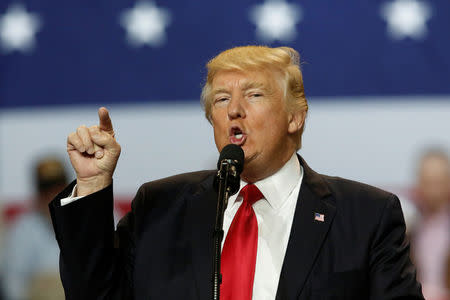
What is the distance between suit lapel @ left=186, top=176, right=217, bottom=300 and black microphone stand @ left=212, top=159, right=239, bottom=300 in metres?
0.31

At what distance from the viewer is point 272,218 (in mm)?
1816

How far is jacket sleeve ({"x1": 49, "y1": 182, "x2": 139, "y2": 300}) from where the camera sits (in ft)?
5.29

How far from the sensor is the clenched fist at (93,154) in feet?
5.33

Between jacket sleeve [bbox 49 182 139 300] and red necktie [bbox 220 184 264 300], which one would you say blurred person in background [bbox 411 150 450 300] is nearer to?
red necktie [bbox 220 184 264 300]

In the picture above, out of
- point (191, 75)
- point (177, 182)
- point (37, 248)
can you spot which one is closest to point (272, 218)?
point (177, 182)

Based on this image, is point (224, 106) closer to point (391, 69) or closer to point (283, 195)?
point (283, 195)

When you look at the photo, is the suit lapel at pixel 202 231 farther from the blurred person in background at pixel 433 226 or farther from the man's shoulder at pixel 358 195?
the blurred person in background at pixel 433 226

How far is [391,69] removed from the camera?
342cm

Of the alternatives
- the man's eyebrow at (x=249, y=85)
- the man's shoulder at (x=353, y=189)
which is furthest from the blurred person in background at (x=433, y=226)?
the man's eyebrow at (x=249, y=85)

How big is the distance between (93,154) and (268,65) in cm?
58

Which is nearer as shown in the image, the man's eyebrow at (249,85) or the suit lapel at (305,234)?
the suit lapel at (305,234)

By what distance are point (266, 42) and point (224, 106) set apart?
1.74 meters

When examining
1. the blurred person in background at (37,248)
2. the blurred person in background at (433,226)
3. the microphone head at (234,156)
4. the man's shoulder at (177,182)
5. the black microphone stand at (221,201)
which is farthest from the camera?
the blurred person in background at (37,248)

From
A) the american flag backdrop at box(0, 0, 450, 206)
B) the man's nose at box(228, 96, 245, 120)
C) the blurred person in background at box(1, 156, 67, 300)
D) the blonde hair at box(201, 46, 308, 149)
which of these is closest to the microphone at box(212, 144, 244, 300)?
the man's nose at box(228, 96, 245, 120)
